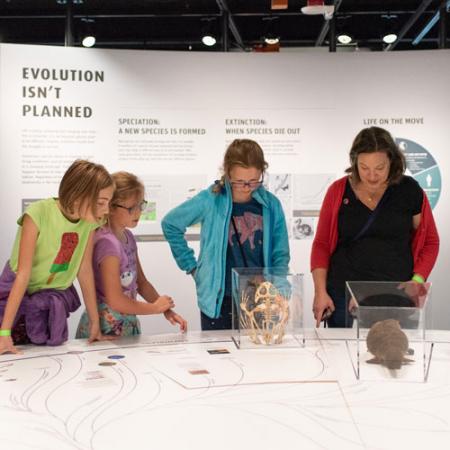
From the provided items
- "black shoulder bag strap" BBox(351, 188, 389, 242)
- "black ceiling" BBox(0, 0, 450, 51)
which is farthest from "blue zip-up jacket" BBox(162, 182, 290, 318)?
"black ceiling" BBox(0, 0, 450, 51)

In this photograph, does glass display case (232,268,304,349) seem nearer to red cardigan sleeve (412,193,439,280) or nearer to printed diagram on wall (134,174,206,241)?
red cardigan sleeve (412,193,439,280)

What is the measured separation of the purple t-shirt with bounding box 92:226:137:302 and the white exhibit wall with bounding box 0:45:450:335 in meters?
2.76

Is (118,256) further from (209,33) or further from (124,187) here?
(209,33)

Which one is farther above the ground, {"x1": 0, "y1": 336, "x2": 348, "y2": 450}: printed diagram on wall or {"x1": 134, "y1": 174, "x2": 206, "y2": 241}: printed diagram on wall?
{"x1": 134, "y1": 174, "x2": 206, "y2": 241}: printed diagram on wall

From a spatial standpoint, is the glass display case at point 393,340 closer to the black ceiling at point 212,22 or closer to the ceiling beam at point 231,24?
the black ceiling at point 212,22

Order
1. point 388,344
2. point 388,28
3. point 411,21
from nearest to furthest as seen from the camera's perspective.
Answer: point 388,344 → point 411,21 → point 388,28

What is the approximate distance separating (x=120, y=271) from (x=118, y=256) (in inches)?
4.3

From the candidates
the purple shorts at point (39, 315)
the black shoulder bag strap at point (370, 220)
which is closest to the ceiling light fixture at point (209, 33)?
the black shoulder bag strap at point (370, 220)

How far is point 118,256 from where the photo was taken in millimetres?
3029

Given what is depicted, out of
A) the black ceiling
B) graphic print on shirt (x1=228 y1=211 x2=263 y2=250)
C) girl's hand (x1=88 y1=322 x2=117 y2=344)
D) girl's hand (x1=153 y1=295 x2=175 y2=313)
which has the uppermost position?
the black ceiling

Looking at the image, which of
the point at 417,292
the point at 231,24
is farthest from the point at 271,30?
the point at 417,292

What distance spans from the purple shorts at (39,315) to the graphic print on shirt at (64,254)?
82mm

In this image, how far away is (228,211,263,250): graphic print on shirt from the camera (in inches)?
133

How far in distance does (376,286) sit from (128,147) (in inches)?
147
